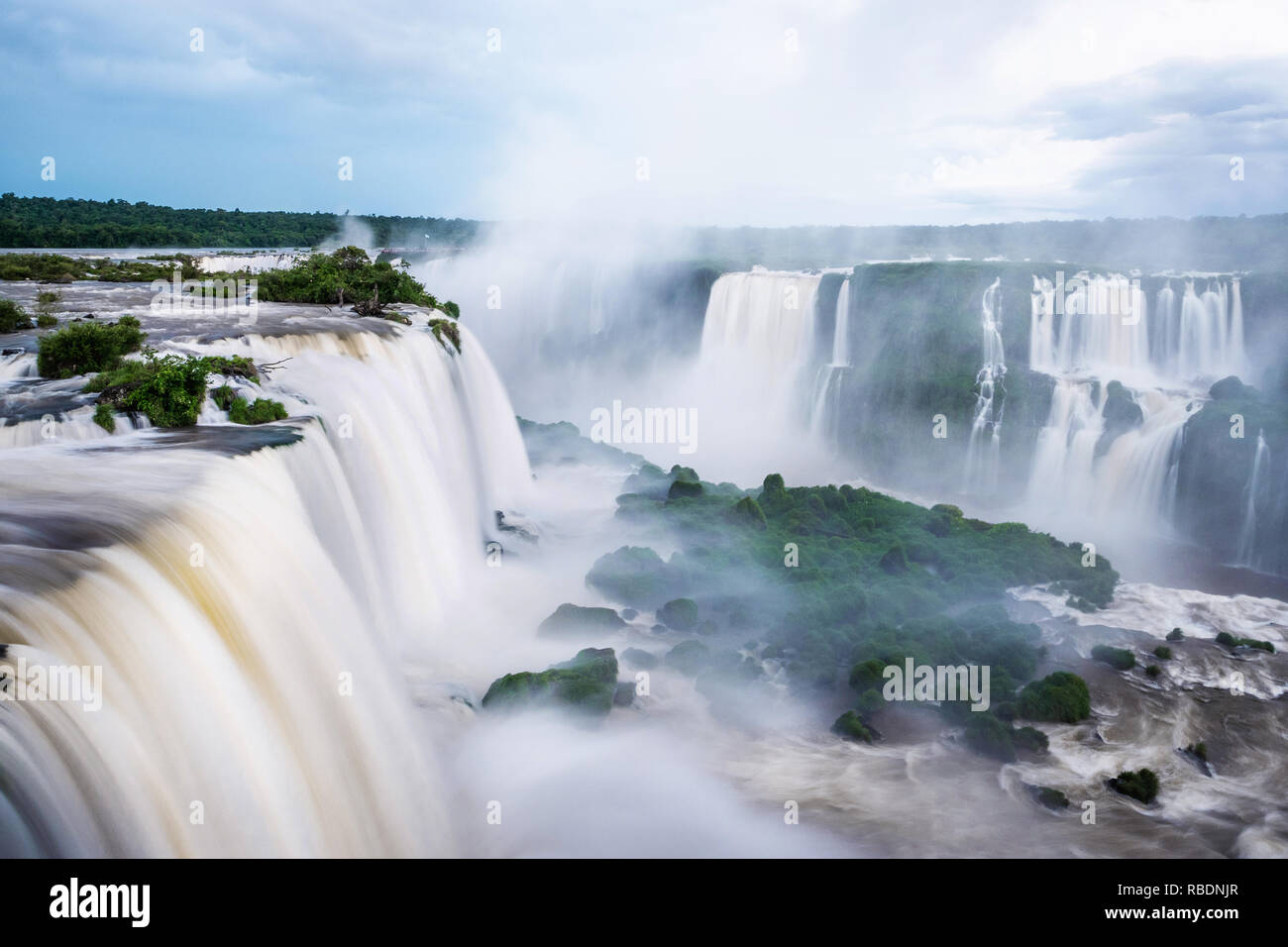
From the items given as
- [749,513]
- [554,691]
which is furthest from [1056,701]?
[749,513]

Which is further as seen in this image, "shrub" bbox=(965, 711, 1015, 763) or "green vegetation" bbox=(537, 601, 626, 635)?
"green vegetation" bbox=(537, 601, 626, 635)

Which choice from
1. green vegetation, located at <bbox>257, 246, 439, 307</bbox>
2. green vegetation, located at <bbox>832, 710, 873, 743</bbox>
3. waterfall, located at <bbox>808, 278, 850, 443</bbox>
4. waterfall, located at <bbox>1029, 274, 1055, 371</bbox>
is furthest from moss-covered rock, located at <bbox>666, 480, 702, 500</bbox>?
waterfall, located at <bbox>1029, 274, 1055, 371</bbox>

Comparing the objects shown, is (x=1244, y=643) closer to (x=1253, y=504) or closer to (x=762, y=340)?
(x=1253, y=504)

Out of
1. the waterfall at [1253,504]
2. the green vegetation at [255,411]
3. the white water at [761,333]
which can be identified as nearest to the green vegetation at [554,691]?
the green vegetation at [255,411]

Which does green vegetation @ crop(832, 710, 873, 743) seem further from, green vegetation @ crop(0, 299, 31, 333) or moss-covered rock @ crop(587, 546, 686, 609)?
green vegetation @ crop(0, 299, 31, 333)

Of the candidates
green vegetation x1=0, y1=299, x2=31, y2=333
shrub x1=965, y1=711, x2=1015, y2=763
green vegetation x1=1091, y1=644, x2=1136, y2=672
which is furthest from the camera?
green vegetation x1=0, y1=299, x2=31, y2=333

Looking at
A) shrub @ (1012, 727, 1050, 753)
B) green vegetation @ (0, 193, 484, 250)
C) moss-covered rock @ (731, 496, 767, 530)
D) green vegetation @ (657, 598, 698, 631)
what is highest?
green vegetation @ (0, 193, 484, 250)

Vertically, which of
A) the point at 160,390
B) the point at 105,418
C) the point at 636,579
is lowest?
the point at 636,579
